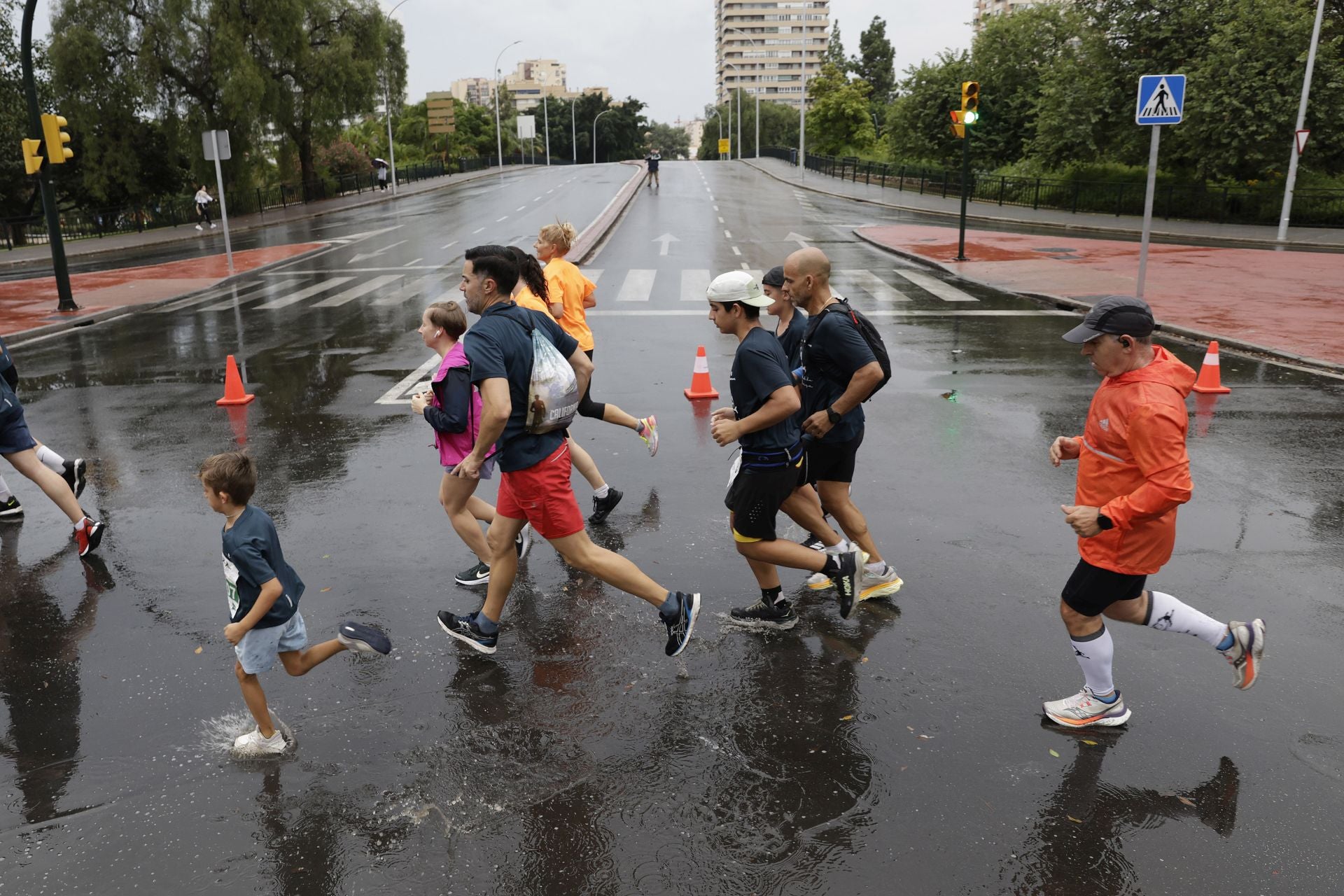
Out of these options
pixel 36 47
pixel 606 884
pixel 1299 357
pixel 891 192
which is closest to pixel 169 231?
pixel 36 47

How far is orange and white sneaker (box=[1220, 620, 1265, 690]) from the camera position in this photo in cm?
425

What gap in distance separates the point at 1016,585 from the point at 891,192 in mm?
40008

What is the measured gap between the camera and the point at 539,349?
459 centimetres

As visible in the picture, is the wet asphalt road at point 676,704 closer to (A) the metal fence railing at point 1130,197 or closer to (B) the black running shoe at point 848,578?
(B) the black running shoe at point 848,578

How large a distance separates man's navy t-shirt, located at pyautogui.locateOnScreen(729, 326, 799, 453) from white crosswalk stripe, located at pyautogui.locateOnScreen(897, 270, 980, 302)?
13044 millimetres

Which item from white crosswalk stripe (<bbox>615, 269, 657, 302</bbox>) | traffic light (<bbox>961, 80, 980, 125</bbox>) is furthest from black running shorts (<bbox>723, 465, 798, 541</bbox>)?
traffic light (<bbox>961, 80, 980, 125</bbox>)

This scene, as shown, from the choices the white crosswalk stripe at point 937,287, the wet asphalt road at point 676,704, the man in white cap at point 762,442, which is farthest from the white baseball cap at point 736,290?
the white crosswalk stripe at point 937,287

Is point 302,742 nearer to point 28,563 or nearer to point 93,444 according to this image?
point 28,563

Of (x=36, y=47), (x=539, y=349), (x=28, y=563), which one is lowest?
(x=28, y=563)

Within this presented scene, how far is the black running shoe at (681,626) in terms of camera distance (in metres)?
4.75

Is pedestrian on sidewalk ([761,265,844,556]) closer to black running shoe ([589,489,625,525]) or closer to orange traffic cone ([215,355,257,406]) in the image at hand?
black running shoe ([589,489,625,525])

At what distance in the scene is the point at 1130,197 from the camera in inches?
1316

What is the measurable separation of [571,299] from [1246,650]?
16.8 feet

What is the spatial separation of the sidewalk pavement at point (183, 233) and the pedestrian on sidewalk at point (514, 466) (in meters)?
26.2
